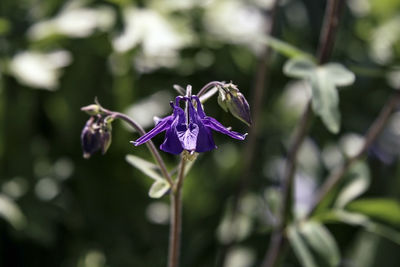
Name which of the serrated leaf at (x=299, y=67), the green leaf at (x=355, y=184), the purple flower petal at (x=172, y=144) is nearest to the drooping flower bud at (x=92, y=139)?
the purple flower petal at (x=172, y=144)

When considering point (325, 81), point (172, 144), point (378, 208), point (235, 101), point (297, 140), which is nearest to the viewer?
point (172, 144)

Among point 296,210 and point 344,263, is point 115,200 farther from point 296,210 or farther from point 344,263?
point 344,263

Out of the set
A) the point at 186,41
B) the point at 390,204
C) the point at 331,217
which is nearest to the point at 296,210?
the point at 331,217

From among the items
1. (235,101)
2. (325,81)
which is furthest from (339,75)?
(235,101)

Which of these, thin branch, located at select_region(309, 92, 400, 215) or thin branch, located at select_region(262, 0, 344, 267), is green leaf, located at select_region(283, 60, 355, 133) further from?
thin branch, located at select_region(309, 92, 400, 215)

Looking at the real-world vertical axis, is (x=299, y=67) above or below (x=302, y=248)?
above

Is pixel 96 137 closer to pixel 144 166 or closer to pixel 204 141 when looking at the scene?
pixel 144 166
